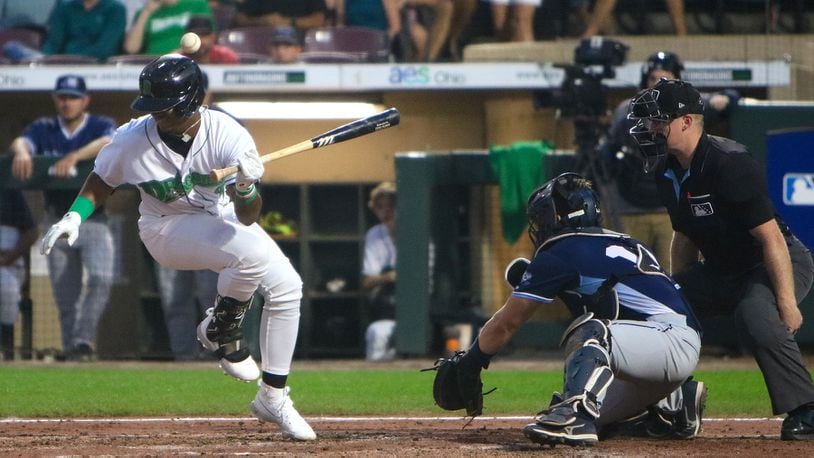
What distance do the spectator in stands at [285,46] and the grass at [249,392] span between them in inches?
114

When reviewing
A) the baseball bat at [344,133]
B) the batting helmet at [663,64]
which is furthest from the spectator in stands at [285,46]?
the baseball bat at [344,133]

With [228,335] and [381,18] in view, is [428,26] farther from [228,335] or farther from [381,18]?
[228,335]

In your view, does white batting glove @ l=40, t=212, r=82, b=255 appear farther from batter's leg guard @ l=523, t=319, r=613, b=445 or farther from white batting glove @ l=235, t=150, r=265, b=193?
batter's leg guard @ l=523, t=319, r=613, b=445

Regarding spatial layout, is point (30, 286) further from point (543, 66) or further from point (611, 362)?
point (611, 362)

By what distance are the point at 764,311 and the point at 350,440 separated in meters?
1.79

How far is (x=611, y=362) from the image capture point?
492 cm

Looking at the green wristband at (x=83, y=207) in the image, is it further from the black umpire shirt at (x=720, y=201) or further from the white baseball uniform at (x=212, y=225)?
the black umpire shirt at (x=720, y=201)

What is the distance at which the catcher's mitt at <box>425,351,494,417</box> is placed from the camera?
520 centimetres

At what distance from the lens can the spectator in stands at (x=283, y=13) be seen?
11547 millimetres

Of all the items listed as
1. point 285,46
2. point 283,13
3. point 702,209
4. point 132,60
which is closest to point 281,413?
point 702,209

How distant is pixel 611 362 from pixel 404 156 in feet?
17.4

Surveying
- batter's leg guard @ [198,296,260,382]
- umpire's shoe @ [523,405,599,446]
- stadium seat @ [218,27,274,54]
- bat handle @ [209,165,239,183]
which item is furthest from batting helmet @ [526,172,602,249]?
stadium seat @ [218,27,274,54]

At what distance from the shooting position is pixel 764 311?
538cm

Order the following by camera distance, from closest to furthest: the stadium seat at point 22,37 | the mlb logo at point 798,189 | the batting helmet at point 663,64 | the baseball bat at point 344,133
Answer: the baseball bat at point 344,133, the batting helmet at point 663,64, the mlb logo at point 798,189, the stadium seat at point 22,37
